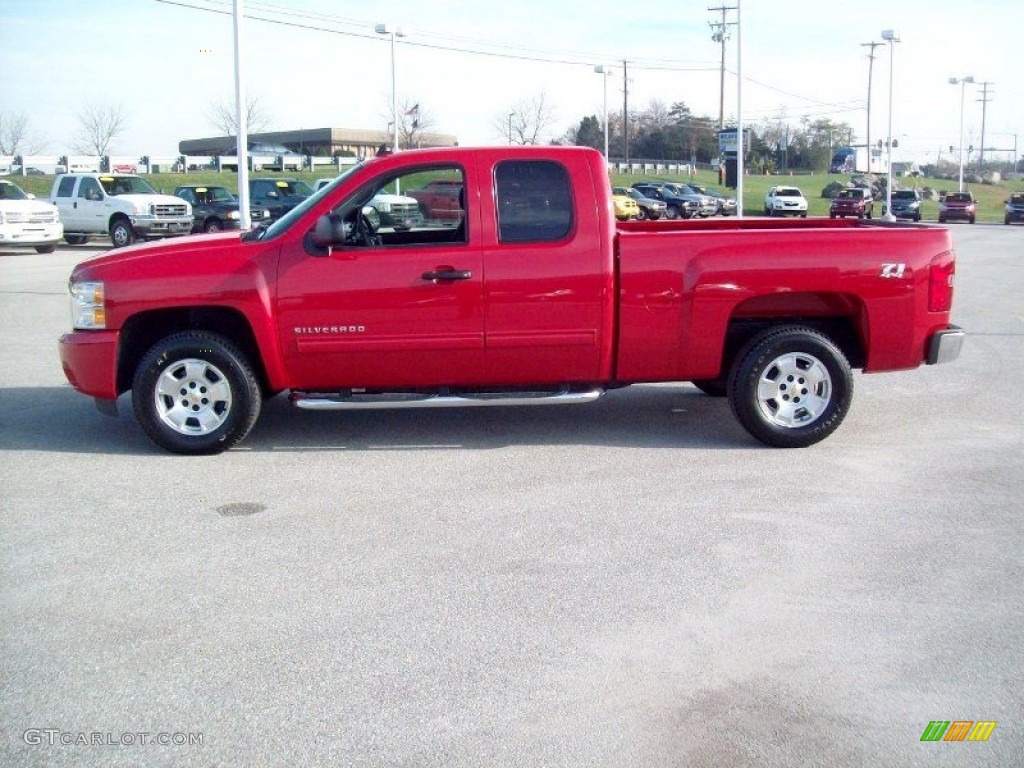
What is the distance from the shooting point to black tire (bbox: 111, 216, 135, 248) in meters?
29.4

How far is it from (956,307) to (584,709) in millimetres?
14153

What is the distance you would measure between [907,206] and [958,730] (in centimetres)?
5255

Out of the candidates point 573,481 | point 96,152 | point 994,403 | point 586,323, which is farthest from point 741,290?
point 96,152

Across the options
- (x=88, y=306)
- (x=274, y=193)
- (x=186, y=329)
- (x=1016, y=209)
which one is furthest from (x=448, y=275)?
(x=1016, y=209)

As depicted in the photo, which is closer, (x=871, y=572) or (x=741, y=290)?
(x=871, y=572)

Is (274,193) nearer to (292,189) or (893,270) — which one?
(292,189)

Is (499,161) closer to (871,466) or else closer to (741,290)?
(741,290)

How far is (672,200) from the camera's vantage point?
52.7 metres

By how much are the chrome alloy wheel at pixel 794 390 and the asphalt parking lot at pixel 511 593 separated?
0.30m

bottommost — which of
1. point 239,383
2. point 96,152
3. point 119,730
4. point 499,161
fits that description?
point 119,730

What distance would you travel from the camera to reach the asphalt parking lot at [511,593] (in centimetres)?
381

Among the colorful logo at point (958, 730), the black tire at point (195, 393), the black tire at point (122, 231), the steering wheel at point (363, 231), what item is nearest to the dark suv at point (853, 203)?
the black tire at point (122, 231)

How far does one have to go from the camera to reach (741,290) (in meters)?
7.33

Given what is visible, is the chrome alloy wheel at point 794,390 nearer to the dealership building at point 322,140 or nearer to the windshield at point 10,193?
the windshield at point 10,193
